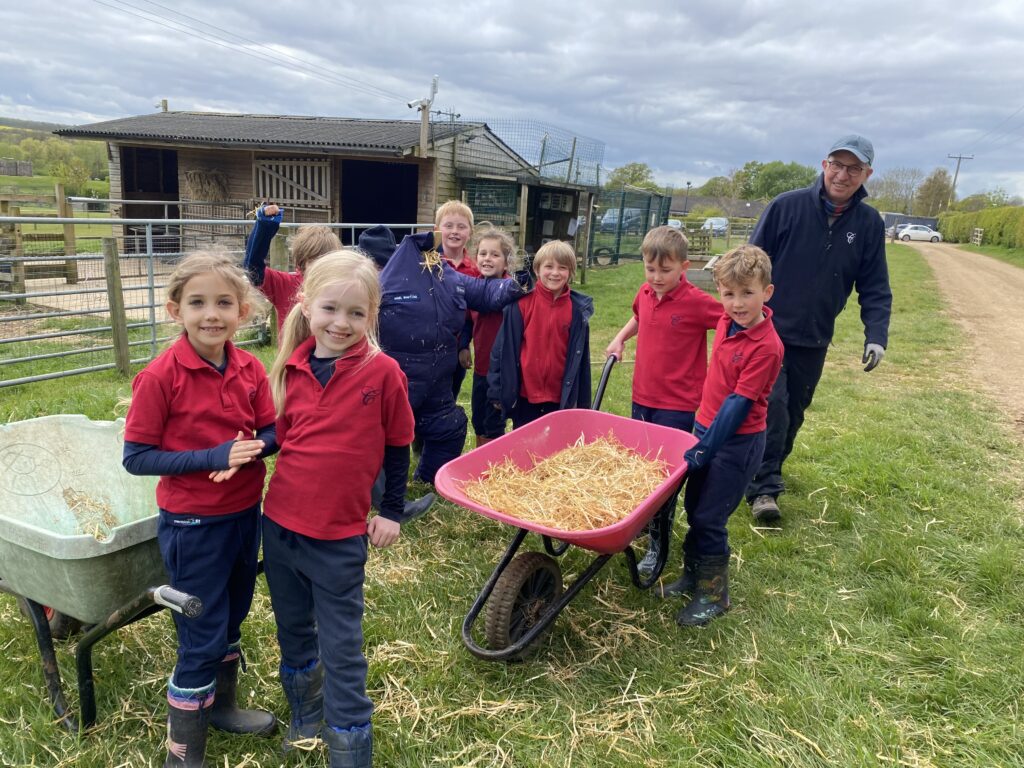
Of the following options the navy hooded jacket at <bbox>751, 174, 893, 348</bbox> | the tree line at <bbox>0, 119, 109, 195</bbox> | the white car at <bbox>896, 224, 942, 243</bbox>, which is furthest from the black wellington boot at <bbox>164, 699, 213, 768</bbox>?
the white car at <bbox>896, 224, 942, 243</bbox>

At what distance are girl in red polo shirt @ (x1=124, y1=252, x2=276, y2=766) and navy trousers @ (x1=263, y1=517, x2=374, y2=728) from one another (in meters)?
0.14

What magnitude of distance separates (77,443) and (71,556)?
3.16ft

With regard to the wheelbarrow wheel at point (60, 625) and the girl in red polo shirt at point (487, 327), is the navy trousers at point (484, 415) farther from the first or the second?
the wheelbarrow wheel at point (60, 625)

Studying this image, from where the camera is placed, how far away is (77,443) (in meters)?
2.81

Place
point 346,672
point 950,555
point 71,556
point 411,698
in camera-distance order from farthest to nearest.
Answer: point 950,555, point 411,698, point 346,672, point 71,556

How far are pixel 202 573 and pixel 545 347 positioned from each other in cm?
235

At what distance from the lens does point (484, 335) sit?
4520mm

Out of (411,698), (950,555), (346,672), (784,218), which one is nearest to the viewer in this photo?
(346,672)

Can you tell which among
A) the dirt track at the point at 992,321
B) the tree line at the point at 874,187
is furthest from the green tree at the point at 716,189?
the dirt track at the point at 992,321

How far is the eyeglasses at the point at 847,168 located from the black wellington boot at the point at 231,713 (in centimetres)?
381

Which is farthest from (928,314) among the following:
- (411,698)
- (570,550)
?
(411,698)

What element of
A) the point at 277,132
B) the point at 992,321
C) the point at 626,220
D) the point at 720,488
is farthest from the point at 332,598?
the point at 626,220

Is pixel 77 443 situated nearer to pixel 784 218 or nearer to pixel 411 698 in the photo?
pixel 411 698

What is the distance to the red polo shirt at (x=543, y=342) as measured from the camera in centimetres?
399
